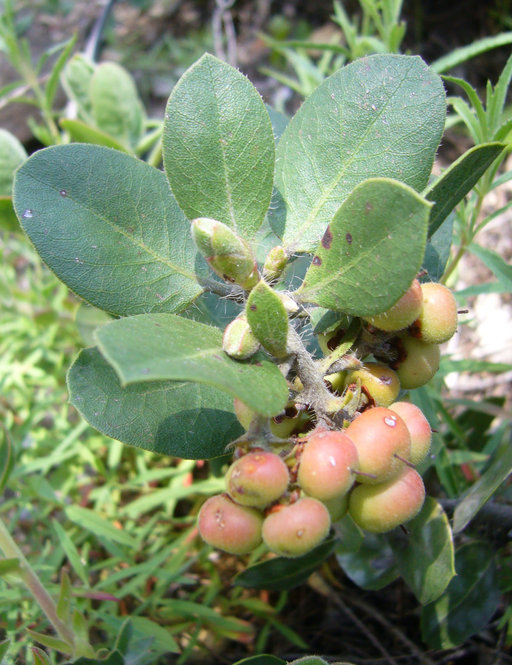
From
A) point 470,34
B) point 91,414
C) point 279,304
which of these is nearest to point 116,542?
point 91,414

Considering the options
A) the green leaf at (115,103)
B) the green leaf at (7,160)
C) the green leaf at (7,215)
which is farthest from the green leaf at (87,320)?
the green leaf at (115,103)

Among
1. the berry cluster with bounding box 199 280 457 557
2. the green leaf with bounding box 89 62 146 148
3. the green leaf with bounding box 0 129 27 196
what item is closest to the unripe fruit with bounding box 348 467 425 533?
the berry cluster with bounding box 199 280 457 557

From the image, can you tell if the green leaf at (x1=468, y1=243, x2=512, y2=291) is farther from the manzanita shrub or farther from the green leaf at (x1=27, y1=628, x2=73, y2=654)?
the green leaf at (x1=27, y1=628, x2=73, y2=654)

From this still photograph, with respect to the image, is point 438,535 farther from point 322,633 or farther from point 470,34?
point 470,34

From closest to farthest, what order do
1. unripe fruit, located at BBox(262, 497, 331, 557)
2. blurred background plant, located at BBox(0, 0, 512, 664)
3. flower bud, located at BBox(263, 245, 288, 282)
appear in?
unripe fruit, located at BBox(262, 497, 331, 557) < flower bud, located at BBox(263, 245, 288, 282) < blurred background plant, located at BBox(0, 0, 512, 664)

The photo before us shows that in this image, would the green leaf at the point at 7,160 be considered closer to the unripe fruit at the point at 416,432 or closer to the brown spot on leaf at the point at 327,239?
the brown spot on leaf at the point at 327,239

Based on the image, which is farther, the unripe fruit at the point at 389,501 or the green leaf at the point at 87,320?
the green leaf at the point at 87,320
